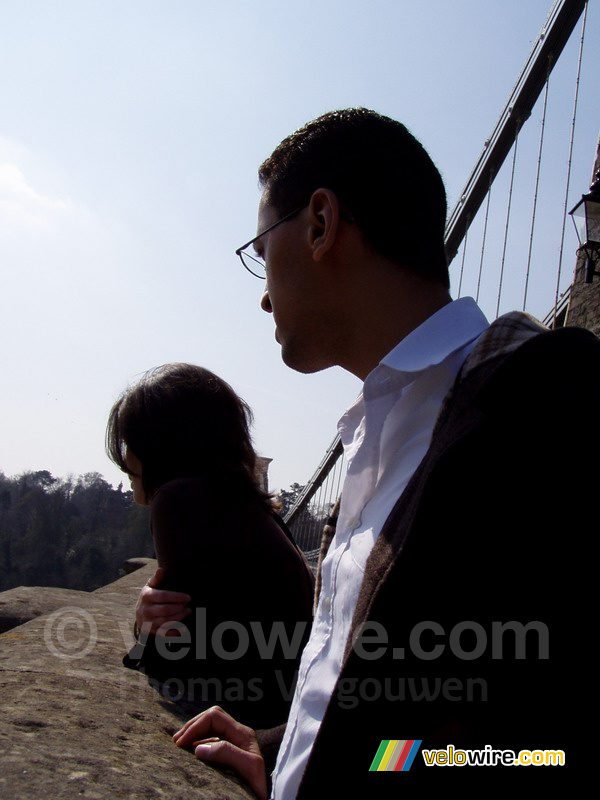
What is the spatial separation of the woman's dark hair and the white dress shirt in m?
0.91

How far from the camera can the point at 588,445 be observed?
2.34ft

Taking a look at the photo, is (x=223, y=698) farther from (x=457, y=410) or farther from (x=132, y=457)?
(x=457, y=410)

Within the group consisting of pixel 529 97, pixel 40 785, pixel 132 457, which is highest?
pixel 529 97

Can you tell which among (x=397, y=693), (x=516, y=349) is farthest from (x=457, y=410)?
(x=397, y=693)

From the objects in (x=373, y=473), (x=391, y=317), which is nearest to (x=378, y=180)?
(x=391, y=317)

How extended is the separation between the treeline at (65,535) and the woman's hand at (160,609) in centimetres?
2851

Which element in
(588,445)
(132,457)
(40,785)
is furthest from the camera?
(132,457)

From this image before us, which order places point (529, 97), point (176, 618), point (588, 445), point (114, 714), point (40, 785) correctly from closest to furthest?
point (588, 445) → point (40, 785) → point (114, 714) → point (176, 618) → point (529, 97)

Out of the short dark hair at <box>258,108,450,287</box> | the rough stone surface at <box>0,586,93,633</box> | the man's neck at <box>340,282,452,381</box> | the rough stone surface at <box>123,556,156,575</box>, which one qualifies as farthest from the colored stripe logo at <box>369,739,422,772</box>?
the rough stone surface at <box>123,556,156,575</box>

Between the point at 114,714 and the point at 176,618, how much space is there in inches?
15.1

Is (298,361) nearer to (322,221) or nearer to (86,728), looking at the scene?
(322,221)

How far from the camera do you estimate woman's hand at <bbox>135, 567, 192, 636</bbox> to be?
178 centimetres

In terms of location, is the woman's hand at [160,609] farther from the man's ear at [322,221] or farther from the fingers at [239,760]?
the man's ear at [322,221]

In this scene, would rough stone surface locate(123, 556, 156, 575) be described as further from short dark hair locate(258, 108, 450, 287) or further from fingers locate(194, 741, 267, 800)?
short dark hair locate(258, 108, 450, 287)
